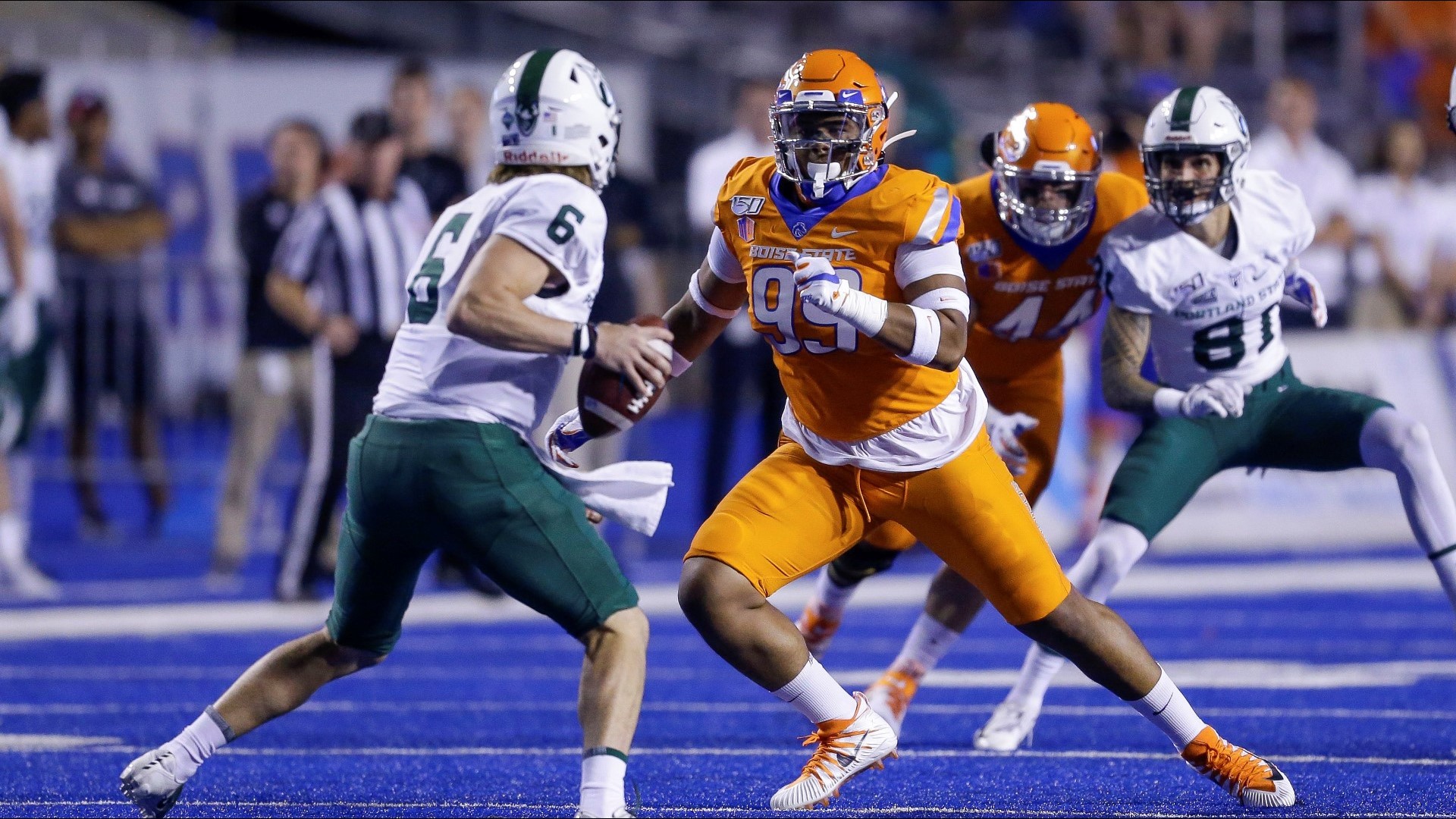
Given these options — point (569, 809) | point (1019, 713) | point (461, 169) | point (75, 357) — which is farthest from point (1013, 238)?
point (75, 357)

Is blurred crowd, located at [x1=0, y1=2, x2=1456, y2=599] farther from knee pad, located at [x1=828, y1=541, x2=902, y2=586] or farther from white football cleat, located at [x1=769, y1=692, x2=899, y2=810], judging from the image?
white football cleat, located at [x1=769, y1=692, x2=899, y2=810]

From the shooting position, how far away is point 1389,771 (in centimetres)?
476

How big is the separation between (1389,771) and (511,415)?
94.3 inches

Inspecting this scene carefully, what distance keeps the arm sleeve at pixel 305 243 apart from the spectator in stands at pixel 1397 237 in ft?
20.2

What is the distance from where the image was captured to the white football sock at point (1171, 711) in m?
4.36

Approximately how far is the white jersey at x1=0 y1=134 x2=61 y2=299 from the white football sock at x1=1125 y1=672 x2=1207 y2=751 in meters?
6.45

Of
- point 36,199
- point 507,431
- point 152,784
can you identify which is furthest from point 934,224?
point 36,199

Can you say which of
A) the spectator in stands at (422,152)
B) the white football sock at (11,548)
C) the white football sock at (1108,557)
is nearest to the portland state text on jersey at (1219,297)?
the white football sock at (1108,557)

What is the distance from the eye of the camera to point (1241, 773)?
4328mm

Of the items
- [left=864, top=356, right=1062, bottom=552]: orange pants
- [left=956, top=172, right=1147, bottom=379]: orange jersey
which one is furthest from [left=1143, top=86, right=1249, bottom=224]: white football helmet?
[left=864, top=356, right=1062, bottom=552]: orange pants

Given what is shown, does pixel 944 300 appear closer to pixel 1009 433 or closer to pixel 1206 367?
pixel 1009 433

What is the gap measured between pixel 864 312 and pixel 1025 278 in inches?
56.4

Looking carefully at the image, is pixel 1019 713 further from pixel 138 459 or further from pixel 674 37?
pixel 674 37

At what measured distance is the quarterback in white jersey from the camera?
392 centimetres
